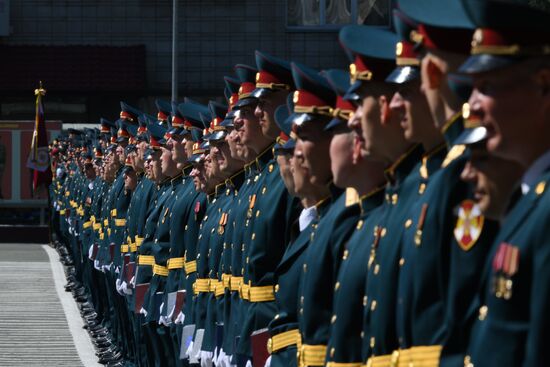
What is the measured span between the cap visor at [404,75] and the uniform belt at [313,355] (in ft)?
4.79

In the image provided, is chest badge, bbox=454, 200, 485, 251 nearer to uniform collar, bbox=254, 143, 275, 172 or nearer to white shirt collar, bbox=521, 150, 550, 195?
white shirt collar, bbox=521, 150, 550, 195

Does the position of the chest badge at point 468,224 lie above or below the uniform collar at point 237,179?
above

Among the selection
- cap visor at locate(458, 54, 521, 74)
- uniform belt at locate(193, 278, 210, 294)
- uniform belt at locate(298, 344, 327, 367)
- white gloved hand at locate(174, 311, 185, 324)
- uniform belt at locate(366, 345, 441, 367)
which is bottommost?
white gloved hand at locate(174, 311, 185, 324)

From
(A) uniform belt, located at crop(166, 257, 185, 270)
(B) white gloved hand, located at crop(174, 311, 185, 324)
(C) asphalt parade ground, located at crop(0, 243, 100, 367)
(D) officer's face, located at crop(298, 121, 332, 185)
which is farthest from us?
(C) asphalt parade ground, located at crop(0, 243, 100, 367)

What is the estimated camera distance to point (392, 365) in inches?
204

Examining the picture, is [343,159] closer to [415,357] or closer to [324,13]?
[415,357]

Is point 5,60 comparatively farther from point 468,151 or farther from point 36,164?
point 468,151

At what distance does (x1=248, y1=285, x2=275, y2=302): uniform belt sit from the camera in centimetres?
869

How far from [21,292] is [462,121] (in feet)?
71.5

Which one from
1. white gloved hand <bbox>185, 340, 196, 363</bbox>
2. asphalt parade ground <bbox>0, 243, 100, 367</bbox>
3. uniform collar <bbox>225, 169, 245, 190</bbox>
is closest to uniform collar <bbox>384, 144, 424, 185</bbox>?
uniform collar <bbox>225, 169, 245, 190</bbox>

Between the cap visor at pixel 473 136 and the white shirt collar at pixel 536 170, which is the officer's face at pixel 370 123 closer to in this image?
the cap visor at pixel 473 136

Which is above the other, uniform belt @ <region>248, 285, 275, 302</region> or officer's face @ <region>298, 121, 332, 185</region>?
officer's face @ <region>298, 121, 332, 185</region>

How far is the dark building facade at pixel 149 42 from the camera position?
43750mm

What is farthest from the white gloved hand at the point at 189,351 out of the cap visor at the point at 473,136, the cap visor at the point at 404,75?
the cap visor at the point at 473,136
